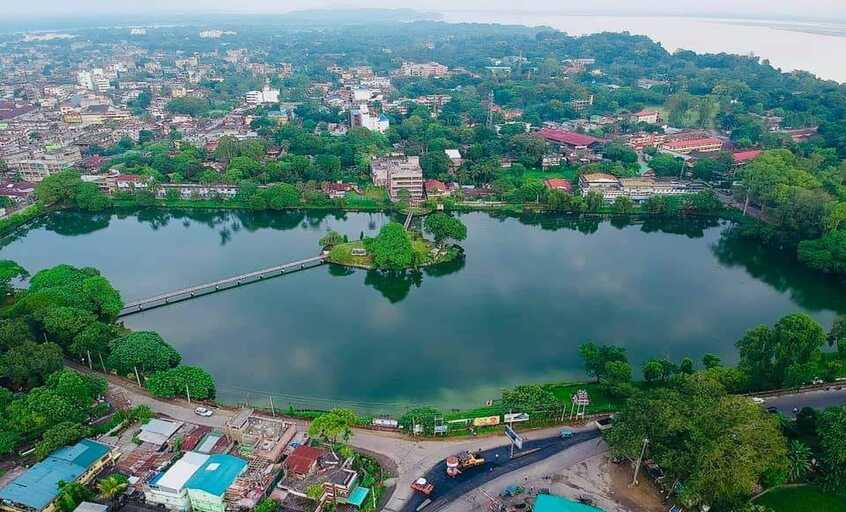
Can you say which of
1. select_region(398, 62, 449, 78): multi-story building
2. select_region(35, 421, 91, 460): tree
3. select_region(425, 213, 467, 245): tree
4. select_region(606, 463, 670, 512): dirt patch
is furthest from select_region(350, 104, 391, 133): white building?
select_region(606, 463, 670, 512): dirt patch

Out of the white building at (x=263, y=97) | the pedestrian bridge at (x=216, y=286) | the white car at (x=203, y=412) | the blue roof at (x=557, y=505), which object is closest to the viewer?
the blue roof at (x=557, y=505)

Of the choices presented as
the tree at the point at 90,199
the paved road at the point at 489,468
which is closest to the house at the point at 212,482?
the paved road at the point at 489,468

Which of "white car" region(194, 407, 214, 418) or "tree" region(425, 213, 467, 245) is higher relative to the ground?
"tree" region(425, 213, 467, 245)

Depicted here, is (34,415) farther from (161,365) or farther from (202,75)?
(202,75)

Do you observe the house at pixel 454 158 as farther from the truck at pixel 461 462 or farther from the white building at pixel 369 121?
the truck at pixel 461 462

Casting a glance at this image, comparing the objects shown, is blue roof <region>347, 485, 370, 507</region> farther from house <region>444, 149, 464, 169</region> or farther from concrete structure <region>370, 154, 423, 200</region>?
house <region>444, 149, 464, 169</region>
